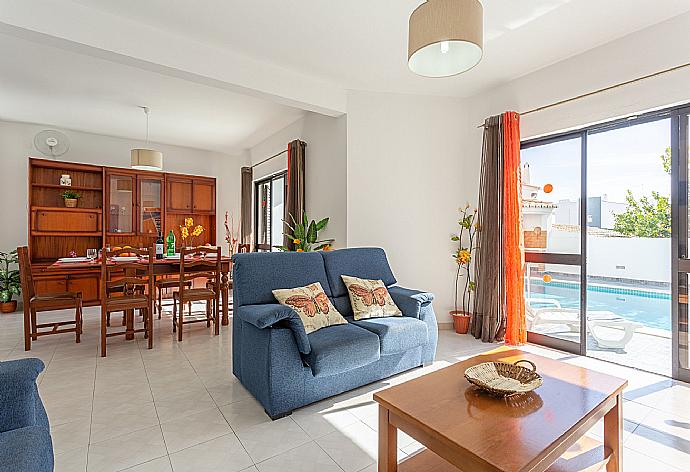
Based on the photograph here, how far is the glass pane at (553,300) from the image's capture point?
3.65 metres

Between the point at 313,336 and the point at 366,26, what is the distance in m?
2.51

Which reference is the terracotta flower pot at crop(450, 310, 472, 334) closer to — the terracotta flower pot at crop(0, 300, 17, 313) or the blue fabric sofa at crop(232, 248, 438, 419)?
the blue fabric sofa at crop(232, 248, 438, 419)

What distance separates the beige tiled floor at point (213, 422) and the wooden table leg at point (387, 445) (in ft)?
0.95

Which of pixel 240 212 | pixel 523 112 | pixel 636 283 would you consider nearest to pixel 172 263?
pixel 240 212

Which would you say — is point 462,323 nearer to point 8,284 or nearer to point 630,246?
point 630,246

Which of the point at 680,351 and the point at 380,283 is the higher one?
the point at 380,283

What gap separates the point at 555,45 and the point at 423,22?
219 cm

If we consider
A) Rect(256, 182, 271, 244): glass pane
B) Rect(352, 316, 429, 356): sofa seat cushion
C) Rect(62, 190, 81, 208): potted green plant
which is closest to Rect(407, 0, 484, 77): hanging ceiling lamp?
Rect(352, 316, 429, 356): sofa seat cushion

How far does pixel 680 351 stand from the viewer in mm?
2961

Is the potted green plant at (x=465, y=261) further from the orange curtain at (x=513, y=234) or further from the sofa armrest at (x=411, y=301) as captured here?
the sofa armrest at (x=411, y=301)

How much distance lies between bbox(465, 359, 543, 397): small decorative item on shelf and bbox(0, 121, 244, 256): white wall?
656 centimetres

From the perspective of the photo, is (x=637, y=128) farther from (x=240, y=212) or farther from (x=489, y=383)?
(x=240, y=212)

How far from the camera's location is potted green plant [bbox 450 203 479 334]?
4328 millimetres

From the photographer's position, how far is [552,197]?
386cm
